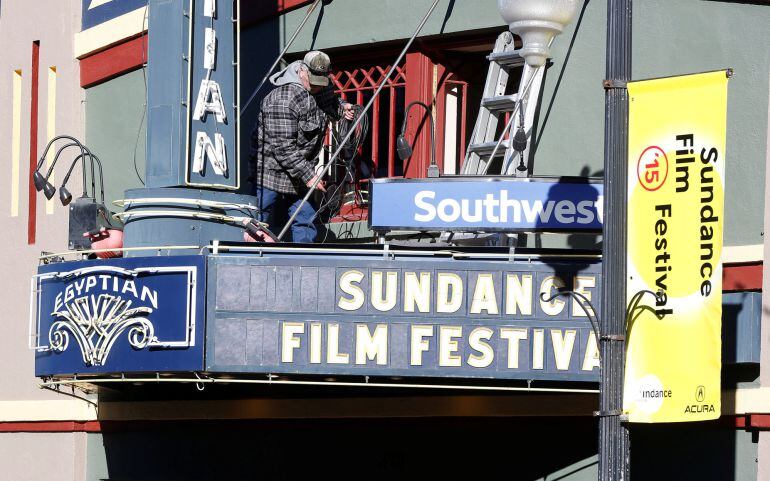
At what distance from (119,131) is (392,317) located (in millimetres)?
6507

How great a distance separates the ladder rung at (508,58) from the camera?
16.4m

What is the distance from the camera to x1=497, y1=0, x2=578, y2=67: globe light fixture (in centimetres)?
1519

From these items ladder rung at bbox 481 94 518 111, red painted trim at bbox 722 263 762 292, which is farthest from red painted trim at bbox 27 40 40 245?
red painted trim at bbox 722 263 762 292

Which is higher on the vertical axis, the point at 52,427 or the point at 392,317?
the point at 392,317

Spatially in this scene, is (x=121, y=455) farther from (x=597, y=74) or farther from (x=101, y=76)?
(x=597, y=74)

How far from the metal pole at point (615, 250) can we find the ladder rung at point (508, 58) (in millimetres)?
5107

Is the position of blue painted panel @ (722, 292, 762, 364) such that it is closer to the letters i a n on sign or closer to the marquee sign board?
the marquee sign board

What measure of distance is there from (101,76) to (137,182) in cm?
138

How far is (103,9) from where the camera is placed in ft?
65.5

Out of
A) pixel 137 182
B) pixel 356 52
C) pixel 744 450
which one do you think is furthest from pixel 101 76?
pixel 744 450

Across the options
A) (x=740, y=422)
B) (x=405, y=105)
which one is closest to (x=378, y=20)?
(x=405, y=105)

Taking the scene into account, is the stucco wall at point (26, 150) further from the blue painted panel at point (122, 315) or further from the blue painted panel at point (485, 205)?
the blue painted panel at point (485, 205)

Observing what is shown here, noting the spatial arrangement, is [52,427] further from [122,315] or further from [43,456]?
[122,315]

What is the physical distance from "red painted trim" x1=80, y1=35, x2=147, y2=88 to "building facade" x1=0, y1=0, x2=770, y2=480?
0.02m
